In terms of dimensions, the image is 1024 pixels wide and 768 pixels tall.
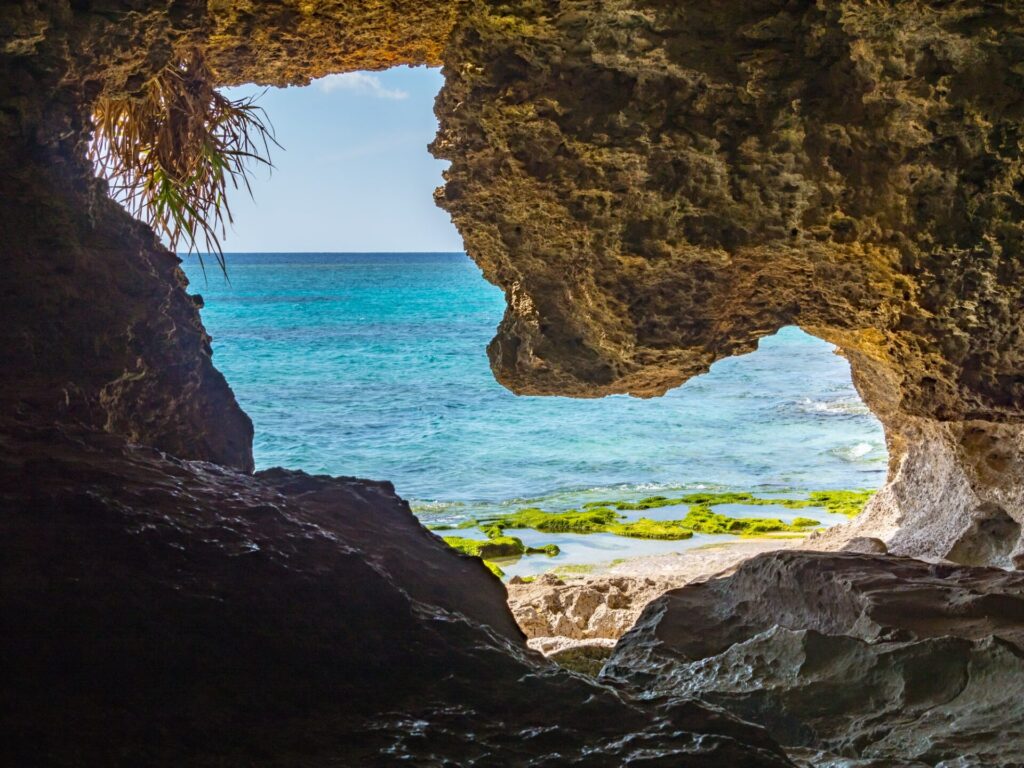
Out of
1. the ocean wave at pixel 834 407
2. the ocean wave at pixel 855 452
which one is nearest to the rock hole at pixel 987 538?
the ocean wave at pixel 855 452

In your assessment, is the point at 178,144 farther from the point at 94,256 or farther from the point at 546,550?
the point at 546,550

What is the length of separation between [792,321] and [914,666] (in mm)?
2787

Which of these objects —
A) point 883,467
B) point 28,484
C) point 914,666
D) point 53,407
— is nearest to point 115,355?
point 53,407

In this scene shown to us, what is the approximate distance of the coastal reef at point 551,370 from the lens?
1.76 meters

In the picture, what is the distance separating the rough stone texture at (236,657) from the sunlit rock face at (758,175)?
2.48 meters

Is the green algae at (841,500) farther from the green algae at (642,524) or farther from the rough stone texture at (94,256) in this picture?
the rough stone texture at (94,256)

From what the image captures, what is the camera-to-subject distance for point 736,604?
3.24m

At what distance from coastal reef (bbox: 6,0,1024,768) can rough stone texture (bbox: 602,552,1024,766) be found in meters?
0.01

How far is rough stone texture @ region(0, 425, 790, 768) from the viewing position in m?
1.60

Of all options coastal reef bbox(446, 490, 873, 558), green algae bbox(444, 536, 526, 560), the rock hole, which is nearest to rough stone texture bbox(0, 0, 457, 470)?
the rock hole

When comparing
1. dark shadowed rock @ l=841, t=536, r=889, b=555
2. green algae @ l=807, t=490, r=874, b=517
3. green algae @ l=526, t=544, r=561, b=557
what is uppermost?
dark shadowed rock @ l=841, t=536, r=889, b=555

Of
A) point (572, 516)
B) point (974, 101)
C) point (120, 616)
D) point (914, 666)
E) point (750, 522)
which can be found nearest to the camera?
point (120, 616)

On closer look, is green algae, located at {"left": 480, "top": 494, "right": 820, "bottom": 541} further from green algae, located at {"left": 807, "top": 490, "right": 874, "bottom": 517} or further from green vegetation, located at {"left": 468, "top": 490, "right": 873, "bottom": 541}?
green algae, located at {"left": 807, "top": 490, "right": 874, "bottom": 517}

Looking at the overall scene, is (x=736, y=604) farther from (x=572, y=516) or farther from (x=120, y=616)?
(x=572, y=516)
